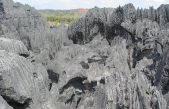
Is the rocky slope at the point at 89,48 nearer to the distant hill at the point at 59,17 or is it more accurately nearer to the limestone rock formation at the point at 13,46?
the limestone rock formation at the point at 13,46

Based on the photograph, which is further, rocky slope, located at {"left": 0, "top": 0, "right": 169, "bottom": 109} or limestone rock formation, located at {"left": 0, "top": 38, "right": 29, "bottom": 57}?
rocky slope, located at {"left": 0, "top": 0, "right": 169, "bottom": 109}

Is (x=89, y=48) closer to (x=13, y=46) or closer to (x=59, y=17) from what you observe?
(x=13, y=46)

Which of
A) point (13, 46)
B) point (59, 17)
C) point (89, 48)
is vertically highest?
point (13, 46)

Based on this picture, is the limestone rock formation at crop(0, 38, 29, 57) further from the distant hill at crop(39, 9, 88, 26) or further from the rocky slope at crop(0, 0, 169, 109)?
the distant hill at crop(39, 9, 88, 26)

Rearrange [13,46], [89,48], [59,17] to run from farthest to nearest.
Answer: [59,17] → [89,48] → [13,46]

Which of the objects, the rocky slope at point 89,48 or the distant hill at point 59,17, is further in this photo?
the distant hill at point 59,17

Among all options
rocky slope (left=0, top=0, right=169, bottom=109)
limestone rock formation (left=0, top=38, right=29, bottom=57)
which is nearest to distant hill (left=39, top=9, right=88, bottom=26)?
rocky slope (left=0, top=0, right=169, bottom=109)

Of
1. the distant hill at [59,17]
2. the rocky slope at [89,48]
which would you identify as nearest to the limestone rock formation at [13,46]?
the rocky slope at [89,48]

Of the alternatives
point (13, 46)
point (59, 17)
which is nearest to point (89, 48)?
point (13, 46)

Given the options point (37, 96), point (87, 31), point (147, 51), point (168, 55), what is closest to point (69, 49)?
point (87, 31)

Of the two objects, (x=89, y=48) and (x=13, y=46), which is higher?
(x=13, y=46)

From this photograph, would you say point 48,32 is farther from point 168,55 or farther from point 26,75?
point 26,75
